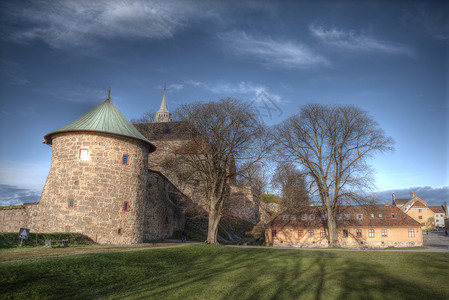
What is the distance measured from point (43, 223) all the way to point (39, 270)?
529 inches

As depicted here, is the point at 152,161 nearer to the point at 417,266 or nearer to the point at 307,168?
the point at 307,168

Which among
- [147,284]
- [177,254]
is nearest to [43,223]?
[177,254]

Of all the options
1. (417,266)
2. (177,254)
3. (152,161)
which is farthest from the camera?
(152,161)

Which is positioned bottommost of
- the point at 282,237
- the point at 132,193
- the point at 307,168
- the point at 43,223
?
the point at 282,237

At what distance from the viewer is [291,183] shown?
34.3m

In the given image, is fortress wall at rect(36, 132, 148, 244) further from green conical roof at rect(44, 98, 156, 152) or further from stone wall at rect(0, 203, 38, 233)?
stone wall at rect(0, 203, 38, 233)

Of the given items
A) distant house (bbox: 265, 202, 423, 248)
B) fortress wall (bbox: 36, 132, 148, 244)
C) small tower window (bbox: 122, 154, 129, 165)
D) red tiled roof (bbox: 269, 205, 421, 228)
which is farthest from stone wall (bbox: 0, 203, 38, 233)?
red tiled roof (bbox: 269, 205, 421, 228)

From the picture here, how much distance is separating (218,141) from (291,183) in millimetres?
10964

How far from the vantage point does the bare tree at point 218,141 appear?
90.4 ft

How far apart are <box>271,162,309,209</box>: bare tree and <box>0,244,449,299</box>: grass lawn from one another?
1442cm

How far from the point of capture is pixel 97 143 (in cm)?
2278

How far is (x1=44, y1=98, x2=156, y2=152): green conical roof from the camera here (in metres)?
23.0

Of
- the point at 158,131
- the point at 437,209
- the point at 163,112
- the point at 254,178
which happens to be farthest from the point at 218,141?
the point at 437,209

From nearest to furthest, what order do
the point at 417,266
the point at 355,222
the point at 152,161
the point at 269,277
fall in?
1. the point at 269,277
2. the point at 417,266
3. the point at 355,222
4. the point at 152,161
